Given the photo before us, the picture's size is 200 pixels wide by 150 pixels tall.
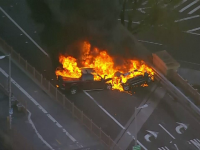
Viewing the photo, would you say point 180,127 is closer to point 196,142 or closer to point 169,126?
point 169,126

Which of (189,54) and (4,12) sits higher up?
(4,12)

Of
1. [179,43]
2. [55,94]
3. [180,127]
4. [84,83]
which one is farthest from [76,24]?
[179,43]

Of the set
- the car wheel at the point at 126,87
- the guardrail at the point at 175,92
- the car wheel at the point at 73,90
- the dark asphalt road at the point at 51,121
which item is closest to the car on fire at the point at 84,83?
the car wheel at the point at 73,90

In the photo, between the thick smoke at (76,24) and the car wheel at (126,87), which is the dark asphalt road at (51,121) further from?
the car wheel at (126,87)

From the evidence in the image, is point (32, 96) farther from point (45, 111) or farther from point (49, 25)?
point (49, 25)

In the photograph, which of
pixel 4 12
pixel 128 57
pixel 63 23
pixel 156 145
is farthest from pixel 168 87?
pixel 4 12
